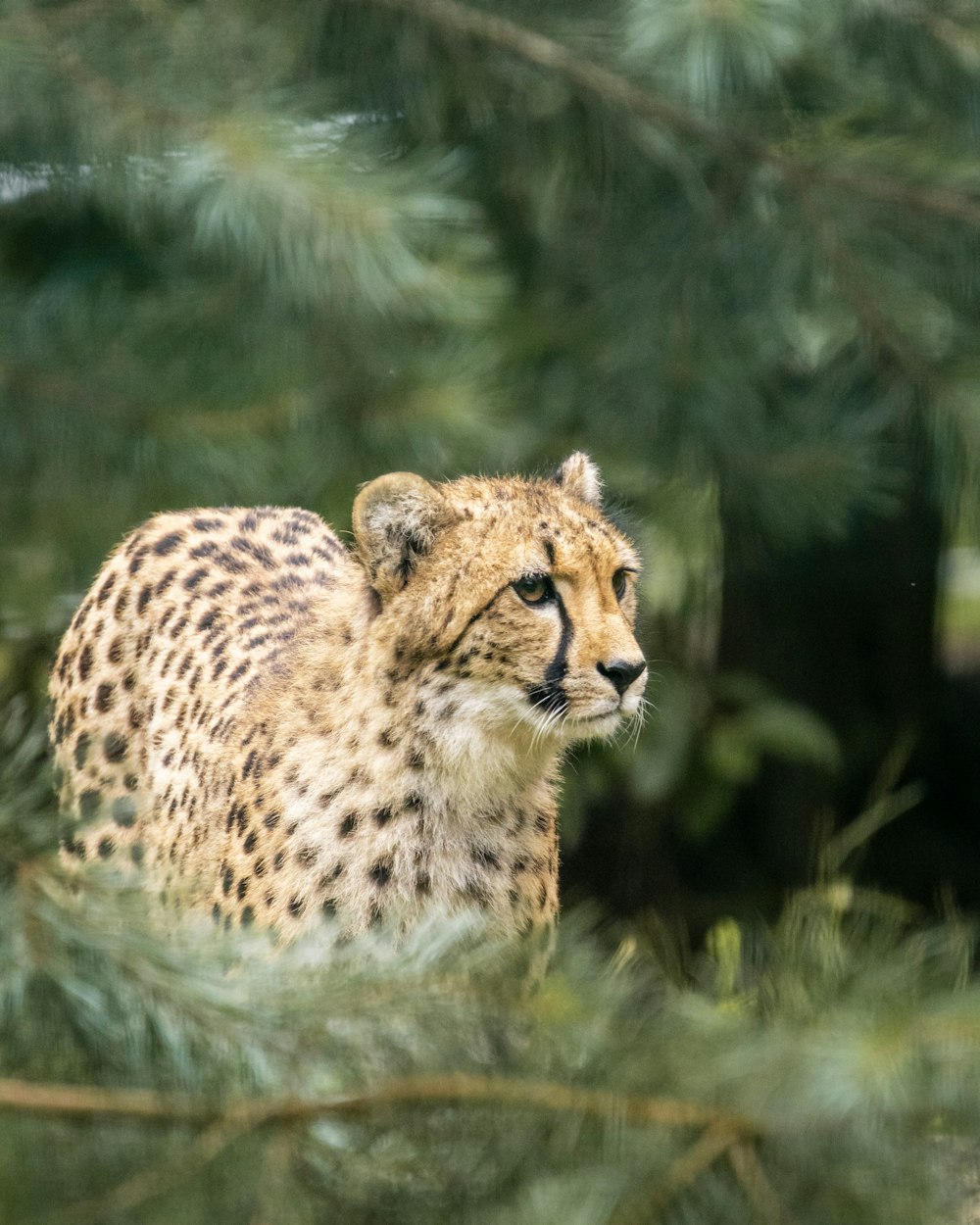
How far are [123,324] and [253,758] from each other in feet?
4.68

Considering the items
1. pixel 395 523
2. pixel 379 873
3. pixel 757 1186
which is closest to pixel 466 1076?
pixel 757 1186

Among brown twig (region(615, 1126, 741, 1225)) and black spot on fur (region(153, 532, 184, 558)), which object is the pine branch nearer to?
black spot on fur (region(153, 532, 184, 558))

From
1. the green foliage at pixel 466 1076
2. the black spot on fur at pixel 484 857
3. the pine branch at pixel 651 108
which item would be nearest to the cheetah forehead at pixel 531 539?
the black spot on fur at pixel 484 857

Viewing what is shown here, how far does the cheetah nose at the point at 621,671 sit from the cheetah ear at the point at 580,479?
21.7 inches

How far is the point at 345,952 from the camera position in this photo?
145 cm

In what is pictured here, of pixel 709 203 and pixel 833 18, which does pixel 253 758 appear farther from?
pixel 833 18

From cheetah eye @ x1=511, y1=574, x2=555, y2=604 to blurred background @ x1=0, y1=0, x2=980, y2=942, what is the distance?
0.26 meters

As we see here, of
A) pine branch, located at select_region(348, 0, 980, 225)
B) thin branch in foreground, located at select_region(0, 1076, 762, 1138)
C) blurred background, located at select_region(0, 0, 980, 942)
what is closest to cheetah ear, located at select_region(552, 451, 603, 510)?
blurred background, located at select_region(0, 0, 980, 942)

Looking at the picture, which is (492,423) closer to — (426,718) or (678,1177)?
(426,718)

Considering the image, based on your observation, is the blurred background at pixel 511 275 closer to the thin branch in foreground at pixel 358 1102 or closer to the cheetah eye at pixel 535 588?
the cheetah eye at pixel 535 588

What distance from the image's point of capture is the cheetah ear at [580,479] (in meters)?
3.38

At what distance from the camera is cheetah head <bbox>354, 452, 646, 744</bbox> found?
9.66 feet

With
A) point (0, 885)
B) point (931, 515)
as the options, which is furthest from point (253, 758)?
point (931, 515)

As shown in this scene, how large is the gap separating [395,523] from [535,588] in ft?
1.04
